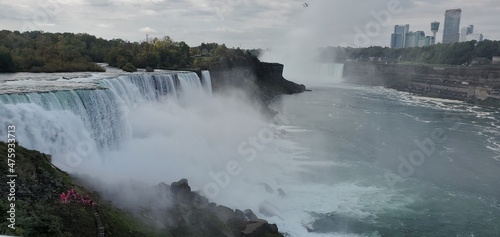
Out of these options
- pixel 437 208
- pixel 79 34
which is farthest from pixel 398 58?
pixel 437 208

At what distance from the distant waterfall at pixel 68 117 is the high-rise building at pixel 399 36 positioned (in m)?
183

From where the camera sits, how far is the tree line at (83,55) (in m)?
25.4

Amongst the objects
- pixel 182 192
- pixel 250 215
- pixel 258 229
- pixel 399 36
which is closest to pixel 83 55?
pixel 182 192

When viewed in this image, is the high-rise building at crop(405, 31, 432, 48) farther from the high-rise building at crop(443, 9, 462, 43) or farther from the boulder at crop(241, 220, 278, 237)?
the boulder at crop(241, 220, 278, 237)

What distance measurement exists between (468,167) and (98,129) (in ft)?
65.4

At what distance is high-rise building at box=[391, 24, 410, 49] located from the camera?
607 feet

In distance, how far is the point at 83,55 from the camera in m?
36.6

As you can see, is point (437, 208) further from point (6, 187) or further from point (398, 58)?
point (398, 58)

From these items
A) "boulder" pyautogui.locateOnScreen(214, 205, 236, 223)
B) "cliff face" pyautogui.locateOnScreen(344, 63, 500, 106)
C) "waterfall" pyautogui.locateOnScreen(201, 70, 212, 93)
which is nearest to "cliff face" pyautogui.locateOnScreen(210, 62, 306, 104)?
"waterfall" pyautogui.locateOnScreen(201, 70, 212, 93)

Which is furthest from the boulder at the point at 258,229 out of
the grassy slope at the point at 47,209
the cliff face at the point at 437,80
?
the cliff face at the point at 437,80

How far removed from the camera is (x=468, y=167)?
2325 cm

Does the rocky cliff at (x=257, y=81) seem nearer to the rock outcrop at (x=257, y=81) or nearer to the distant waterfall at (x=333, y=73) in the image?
the rock outcrop at (x=257, y=81)

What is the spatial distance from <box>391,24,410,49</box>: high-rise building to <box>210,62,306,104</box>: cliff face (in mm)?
137548

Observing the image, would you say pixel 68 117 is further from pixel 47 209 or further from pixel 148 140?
pixel 47 209
